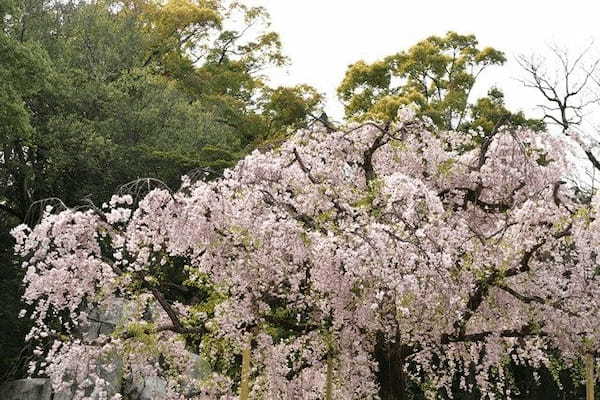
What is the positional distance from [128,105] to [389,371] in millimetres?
12531

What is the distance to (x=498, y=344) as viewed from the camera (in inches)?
349

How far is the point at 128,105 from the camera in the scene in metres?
19.1

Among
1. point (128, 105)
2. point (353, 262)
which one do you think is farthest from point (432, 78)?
point (353, 262)

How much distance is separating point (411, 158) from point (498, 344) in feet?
9.70

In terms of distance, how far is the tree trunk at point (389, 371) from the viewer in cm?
899

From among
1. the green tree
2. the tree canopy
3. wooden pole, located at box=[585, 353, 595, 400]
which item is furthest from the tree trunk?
the green tree

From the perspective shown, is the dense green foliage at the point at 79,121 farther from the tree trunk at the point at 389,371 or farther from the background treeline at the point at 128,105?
the tree trunk at the point at 389,371

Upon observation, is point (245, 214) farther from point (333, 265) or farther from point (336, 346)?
point (336, 346)

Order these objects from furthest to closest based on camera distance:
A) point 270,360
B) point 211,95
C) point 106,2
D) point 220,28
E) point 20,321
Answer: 1. point 220,28
2. point 211,95
3. point 106,2
4. point 20,321
5. point 270,360

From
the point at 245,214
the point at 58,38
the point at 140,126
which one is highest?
the point at 58,38

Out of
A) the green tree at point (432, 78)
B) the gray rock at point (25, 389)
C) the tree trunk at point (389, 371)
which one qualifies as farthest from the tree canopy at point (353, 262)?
the green tree at point (432, 78)

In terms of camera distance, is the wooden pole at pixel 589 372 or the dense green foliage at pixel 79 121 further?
the dense green foliage at pixel 79 121

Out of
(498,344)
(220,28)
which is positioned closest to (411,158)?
(498,344)

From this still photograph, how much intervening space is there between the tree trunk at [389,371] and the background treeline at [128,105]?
3654 mm
